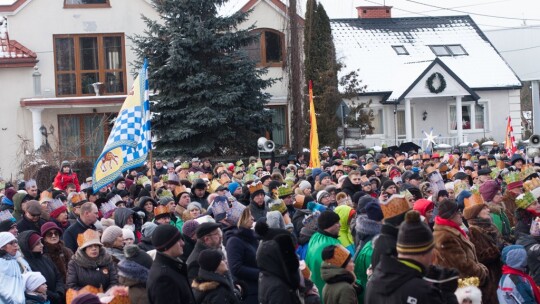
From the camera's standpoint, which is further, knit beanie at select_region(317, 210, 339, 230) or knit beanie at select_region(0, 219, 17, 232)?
knit beanie at select_region(0, 219, 17, 232)

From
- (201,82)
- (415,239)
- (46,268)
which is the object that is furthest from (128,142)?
(201,82)

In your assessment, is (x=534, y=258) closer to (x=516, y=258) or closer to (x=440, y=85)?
(x=516, y=258)

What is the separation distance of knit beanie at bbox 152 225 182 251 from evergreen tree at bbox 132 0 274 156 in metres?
23.7

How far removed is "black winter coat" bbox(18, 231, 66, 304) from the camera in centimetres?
995

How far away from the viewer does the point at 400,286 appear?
5.99 metres

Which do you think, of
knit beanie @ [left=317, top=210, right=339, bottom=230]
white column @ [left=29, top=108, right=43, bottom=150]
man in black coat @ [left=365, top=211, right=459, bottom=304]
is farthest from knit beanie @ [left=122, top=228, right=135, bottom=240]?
white column @ [left=29, top=108, right=43, bottom=150]

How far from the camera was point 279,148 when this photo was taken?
119 feet

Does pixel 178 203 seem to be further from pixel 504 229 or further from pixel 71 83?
pixel 71 83

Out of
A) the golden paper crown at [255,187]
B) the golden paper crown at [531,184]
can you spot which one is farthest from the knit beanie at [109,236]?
the golden paper crown at [531,184]

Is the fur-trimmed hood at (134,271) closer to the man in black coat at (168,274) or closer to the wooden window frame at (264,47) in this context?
the man in black coat at (168,274)

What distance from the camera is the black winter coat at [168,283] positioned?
7.69 metres

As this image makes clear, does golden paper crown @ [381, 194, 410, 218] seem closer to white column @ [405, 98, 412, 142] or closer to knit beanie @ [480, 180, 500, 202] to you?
knit beanie @ [480, 180, 500, 202]

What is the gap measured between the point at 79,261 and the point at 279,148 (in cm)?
2696

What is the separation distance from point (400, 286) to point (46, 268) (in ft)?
16.7
